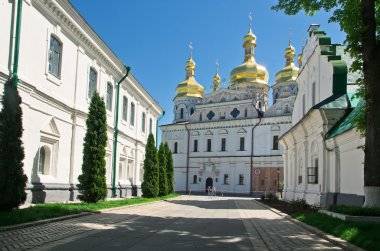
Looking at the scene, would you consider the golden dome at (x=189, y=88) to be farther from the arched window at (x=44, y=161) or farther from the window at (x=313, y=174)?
the arched window at (x=44, y=161)

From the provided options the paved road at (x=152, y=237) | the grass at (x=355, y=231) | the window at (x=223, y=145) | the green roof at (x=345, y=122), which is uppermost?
the window at (x=223, y=145)

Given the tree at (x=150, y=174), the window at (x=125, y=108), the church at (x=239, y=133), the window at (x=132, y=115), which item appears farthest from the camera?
the church at (x=239, y=133)

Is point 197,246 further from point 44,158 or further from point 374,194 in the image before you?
point 44,158

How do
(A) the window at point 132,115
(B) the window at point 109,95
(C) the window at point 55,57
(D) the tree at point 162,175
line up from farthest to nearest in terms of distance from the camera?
(D) the tree at point 162,175 < (A) the window at point 132,115 < (B) the window at point 109,95 < (C) the window at point 55,57

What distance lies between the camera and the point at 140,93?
109 feet

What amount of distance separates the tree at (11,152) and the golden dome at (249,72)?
175ft

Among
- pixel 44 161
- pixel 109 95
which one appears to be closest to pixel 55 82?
pixel 44 161

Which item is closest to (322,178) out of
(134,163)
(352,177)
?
(352,177)

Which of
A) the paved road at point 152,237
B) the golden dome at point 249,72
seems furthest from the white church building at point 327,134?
the golden dome at point 249,72

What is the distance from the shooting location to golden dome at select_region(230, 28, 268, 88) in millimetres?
63719

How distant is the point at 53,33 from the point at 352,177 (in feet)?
44.3

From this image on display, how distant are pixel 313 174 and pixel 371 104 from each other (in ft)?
38.3

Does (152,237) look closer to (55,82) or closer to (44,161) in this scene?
(44,161)

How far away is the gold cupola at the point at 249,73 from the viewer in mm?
63575
